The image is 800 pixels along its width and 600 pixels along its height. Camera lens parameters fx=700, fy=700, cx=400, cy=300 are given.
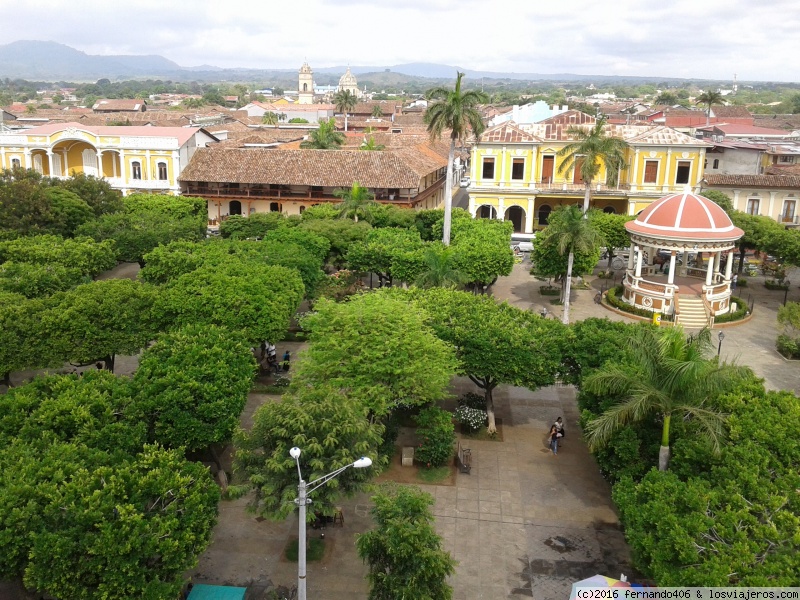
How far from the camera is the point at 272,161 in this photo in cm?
6197

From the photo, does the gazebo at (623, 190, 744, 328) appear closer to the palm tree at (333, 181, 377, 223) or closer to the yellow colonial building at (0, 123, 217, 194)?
the palm tree at (333, 181, 377, 223)

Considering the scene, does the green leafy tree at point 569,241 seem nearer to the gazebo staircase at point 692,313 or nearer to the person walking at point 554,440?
the gazebo staircase at point 692,313

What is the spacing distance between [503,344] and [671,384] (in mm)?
7889

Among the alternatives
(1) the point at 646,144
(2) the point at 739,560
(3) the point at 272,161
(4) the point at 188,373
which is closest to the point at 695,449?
(2) the point at 739,560

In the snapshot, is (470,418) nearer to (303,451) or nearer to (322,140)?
(303,451)

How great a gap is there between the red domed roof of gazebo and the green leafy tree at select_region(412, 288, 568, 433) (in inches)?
687

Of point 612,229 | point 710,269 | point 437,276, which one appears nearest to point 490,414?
point 437,276

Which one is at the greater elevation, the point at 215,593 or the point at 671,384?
the point at 671,384

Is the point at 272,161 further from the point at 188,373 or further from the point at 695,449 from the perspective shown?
the point at 695,449

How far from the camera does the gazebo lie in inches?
1618

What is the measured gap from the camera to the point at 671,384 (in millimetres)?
19109

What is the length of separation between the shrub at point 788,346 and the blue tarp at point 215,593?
3096 cm

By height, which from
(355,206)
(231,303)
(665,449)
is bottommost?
(665,449)

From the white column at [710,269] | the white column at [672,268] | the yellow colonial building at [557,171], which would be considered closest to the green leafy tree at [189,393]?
the white column at [672,268]
